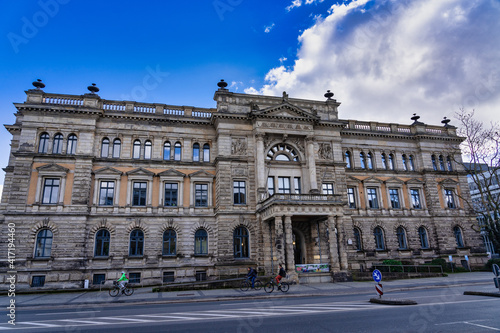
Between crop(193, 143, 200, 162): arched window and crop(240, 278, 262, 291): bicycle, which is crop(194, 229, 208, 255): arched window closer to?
crop(193, 143, 200, 162): arched window

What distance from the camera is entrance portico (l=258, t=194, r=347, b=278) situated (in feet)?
93.4

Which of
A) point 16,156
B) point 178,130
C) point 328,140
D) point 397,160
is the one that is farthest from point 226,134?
point 397,160

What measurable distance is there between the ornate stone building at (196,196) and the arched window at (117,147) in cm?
11

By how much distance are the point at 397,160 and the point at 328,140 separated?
1096 centimetres

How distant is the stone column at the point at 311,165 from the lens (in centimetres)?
3381

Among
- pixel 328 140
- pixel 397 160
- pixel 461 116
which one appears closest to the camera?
pixel 461 116

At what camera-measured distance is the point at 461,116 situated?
2238 cm

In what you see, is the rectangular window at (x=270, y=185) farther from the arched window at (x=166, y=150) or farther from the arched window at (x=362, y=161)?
the arched window at (x=362, y=161)

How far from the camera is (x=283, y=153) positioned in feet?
116

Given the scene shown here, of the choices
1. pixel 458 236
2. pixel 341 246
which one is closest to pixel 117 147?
pixel 341 246

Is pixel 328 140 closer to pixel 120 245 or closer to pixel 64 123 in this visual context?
pixel 120 245

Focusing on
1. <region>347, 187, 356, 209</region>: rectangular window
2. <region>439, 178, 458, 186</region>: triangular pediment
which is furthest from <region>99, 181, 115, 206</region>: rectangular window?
<region>439, 178, 458, 186</region>: triangular pediment

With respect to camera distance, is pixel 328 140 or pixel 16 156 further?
pixel 328 140

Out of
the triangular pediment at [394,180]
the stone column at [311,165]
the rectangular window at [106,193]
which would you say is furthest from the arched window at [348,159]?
the rectangular window at [106,193]
